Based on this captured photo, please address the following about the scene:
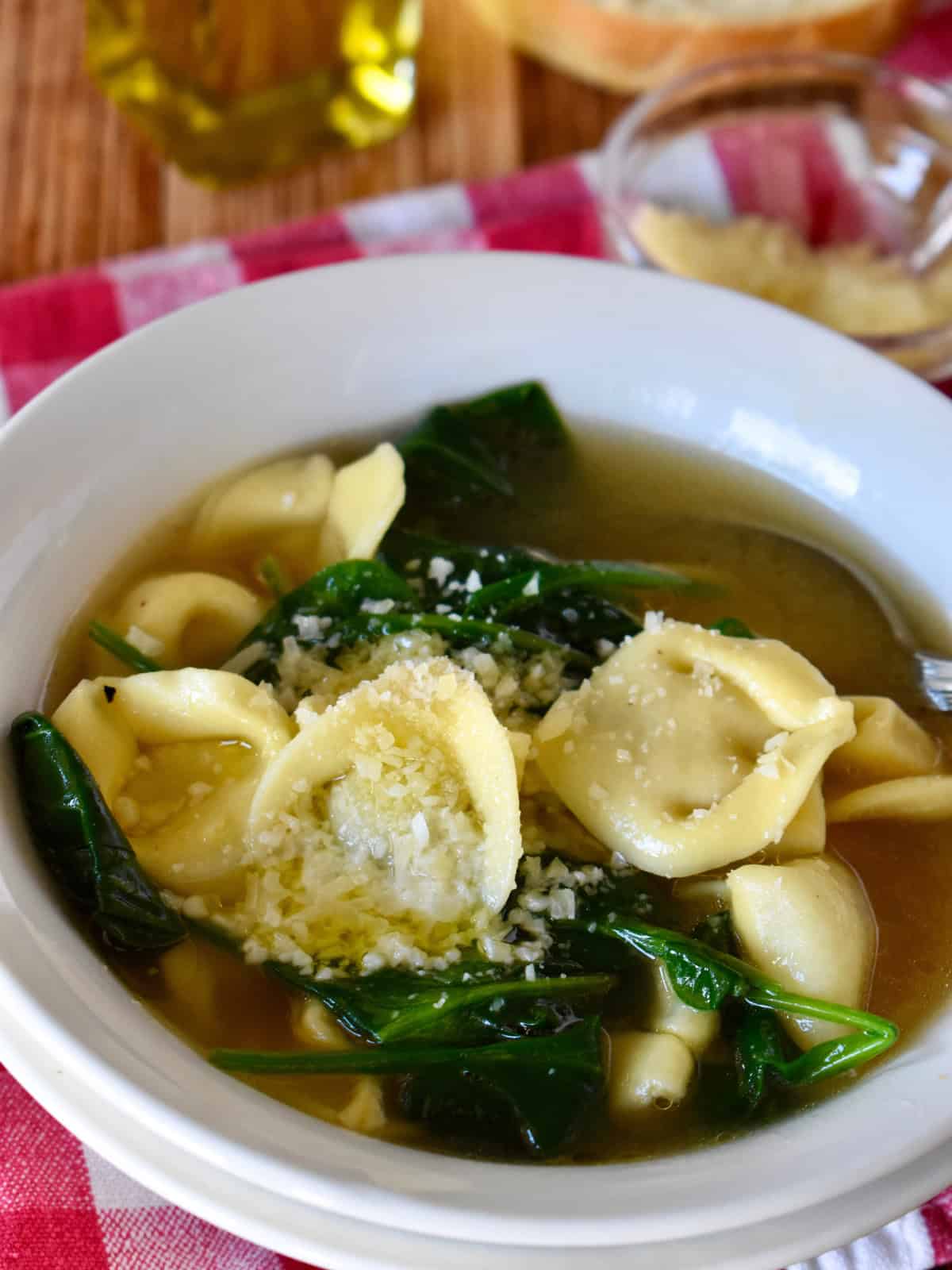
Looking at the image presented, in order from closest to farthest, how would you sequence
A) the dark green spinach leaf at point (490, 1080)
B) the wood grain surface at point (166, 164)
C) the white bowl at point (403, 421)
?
the white bowl at point (403, 421) → the dark green spinach leaf at point (490, 1080) → the wood grain surface at point (166, 164)

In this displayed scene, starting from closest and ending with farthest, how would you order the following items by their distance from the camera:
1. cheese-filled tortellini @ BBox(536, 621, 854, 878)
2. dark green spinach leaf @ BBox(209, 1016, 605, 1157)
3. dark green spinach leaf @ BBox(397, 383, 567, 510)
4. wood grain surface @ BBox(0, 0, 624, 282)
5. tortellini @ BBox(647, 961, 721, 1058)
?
dark green spinach leaf @ BBox(209, 1016, 605, 1157), tortellini @ BBox(647, 961, 721, 1058), cheese-filled tortellini @ BBox(536, 621, 854, 878), dark green spinach leaf @ BBox(397, 383, 567, 510), wood grain surface @ BBox(0, 0, 624, 282)

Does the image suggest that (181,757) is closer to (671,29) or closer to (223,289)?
(223,289)

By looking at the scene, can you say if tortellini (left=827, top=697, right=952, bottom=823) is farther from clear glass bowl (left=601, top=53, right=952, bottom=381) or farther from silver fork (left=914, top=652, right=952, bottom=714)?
clear glass bowl (left=601, top=53, right=952, bottom=381)

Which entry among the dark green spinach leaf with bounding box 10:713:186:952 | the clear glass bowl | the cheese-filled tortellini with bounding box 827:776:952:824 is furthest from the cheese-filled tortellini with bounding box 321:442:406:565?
the clear glass bowl

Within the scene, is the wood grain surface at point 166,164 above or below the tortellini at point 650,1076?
above

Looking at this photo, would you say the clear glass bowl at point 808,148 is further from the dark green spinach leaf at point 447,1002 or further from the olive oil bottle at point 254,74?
the dark green spinach leaf at point 447,1002

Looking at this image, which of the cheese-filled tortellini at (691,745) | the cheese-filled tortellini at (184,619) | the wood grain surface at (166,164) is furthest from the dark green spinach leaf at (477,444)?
the wood grain surface at (166,164)

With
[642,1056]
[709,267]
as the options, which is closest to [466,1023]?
[642,1056]
